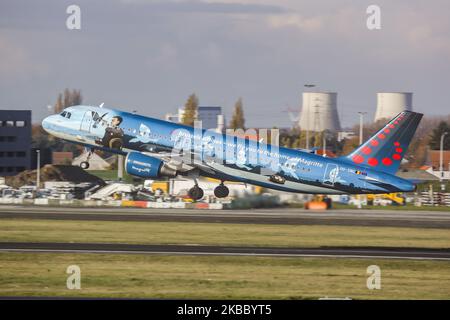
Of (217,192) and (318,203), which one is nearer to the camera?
(318,203)

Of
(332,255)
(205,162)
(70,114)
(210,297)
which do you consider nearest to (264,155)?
(205,162)

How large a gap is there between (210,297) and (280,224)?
92.8ft

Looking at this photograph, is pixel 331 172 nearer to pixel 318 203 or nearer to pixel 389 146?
pixel 318 203

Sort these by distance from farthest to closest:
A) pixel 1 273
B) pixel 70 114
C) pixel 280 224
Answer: pixel 70 114 → pixel 280 224 → pixel 1 273

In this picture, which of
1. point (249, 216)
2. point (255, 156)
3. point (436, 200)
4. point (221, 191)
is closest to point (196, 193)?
point (221, 191)

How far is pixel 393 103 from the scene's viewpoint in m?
181

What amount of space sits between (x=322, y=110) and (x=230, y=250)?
147885 mm

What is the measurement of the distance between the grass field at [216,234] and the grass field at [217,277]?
23.9 ft

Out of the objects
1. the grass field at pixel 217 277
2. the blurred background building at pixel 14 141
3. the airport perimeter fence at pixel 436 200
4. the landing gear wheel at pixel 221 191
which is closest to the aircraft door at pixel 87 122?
the landing gear wheel at pixel 221 191

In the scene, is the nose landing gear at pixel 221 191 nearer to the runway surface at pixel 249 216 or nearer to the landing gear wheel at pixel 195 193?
the landing gear wheel at pixel 195 193

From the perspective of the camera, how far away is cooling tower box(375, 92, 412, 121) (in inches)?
7092

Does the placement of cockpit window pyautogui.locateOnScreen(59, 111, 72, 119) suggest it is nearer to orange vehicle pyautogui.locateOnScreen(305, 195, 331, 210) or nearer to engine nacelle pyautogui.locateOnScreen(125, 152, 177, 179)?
engine nacelle pyautogui.locateOnScreen(125, 152, 177, 179)

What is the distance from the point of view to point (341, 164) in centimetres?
6944

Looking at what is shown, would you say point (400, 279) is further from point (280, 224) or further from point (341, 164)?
point (341, 164)
